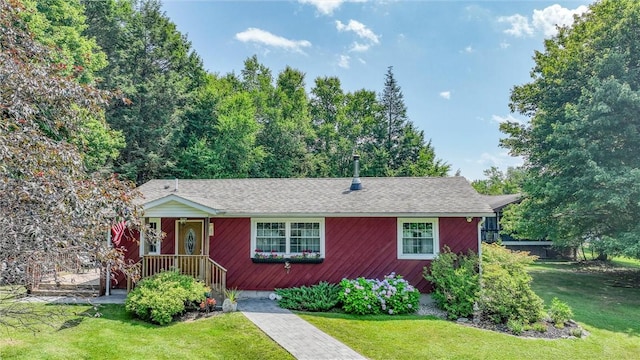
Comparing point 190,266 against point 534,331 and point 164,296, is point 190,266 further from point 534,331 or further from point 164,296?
point 534,331

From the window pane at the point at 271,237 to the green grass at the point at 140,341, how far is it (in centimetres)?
286

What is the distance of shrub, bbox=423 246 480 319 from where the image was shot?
31.0 feet

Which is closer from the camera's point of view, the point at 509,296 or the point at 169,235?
the point at 509,296

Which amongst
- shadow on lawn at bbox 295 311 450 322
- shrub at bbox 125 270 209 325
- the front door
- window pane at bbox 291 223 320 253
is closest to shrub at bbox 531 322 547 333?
shadow on lawn at bbox 295 311 450 322

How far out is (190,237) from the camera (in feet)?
39.0

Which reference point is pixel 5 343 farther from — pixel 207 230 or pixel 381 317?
pixel 381 317

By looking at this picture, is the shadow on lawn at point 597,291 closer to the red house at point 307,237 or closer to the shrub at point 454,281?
the shrub at point 454,281

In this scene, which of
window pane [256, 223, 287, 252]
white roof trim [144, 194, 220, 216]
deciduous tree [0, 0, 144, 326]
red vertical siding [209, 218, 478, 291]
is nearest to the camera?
deciduous tree [0, 0, 144, 326]

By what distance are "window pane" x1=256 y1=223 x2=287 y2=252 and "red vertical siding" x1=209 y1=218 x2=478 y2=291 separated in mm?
339

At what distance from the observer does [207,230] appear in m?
11.0

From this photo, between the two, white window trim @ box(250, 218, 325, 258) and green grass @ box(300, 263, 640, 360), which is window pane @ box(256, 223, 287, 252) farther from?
green grass @ box(300, 263, 640, 360)

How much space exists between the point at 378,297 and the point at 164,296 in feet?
18.0

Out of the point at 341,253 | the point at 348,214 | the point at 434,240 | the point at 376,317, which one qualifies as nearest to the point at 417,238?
the point at 434,240

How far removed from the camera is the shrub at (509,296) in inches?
354
